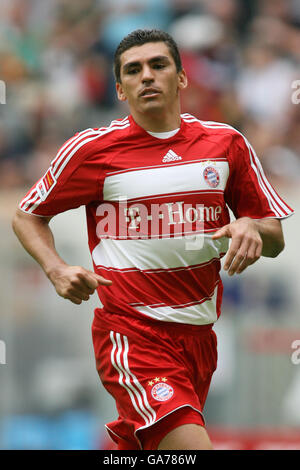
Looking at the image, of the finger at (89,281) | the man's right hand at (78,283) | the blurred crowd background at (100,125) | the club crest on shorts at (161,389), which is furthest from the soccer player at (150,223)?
the blurred crowd background at (100,125)

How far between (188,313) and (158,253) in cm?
37

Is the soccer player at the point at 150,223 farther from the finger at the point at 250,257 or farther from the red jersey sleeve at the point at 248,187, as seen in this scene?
the finger at the point at 250,257

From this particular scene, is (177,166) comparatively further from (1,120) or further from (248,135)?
(1,120)

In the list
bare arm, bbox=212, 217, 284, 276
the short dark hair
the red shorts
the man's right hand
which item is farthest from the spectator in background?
the man's right hand

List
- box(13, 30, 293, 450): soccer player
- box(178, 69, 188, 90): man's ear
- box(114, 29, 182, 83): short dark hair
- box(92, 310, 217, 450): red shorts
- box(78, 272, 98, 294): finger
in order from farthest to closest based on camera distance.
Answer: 1. box(178, 69, 188, 90): man's ear
2. box(114, 29, 182, 83): short dark hair
3. box(13, 30, 293, 450): soccer player
4. box(92, 310, 217, 450): red shorts
5. box(78, 272, 98, 294): finger

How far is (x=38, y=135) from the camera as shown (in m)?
10.9

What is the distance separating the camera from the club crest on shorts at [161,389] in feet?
15.7

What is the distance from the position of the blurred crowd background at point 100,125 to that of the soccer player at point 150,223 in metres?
3.62

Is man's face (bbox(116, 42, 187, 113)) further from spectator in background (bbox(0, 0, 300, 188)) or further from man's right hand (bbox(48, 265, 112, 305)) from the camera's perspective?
spectator in background (bbox(0, 0, 300, 188))

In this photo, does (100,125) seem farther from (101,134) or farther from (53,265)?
(53,265)

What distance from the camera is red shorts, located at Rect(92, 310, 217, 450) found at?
477 centimetres

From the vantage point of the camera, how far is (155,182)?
5.02 metres

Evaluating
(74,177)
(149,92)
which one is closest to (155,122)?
(149,92)
